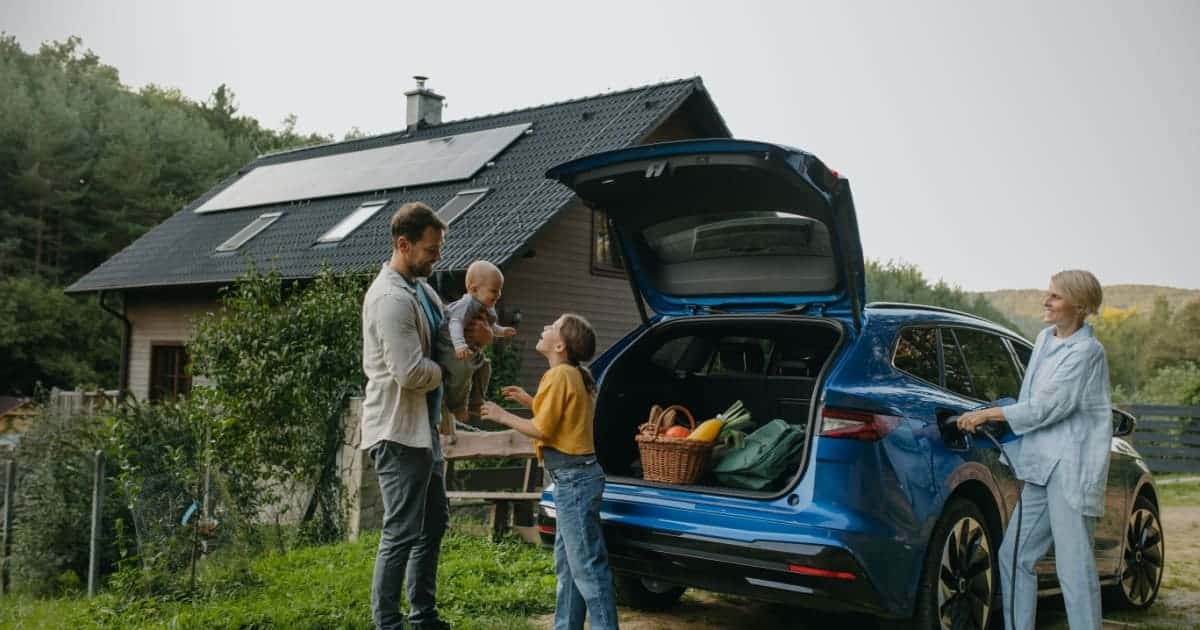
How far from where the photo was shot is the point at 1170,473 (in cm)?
1866

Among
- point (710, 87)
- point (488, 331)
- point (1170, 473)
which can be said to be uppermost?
point (710, 87)

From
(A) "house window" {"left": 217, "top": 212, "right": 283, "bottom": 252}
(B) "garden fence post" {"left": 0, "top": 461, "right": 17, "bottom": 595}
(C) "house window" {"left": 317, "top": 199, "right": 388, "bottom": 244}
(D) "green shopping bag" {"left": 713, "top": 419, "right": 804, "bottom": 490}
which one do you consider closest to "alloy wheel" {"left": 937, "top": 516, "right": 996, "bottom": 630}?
(D) "green shopping bag" {"left": 713, "top": 419, "right": 804, "bottom": 490}

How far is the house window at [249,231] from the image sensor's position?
18.2 meters

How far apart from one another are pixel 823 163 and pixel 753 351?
1.60 m

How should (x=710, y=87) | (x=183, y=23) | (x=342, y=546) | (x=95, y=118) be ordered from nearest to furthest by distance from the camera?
(x=342, y=546) → (x=710, y=87) → (x=95, y=118) → (x=183, y=23)

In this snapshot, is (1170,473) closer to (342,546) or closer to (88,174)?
(342,546)

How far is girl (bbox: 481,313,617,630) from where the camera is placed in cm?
429

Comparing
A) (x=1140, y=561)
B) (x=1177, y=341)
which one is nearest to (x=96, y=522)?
(x=1140, y=561)

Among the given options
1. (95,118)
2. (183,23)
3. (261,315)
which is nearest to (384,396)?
(261,315)

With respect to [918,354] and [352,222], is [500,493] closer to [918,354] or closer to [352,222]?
[918,354]

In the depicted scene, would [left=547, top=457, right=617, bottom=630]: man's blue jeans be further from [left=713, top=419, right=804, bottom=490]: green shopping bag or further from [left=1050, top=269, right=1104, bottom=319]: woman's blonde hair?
[left=1050, top=269, right=1104, bottom=319]: woman's blonde hair

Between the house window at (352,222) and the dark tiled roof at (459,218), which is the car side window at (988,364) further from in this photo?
the house window at (352,222)

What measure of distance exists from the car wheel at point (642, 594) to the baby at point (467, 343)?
→ 1.36 meters

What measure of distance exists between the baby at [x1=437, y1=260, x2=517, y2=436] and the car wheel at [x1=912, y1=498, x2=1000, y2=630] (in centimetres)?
211
